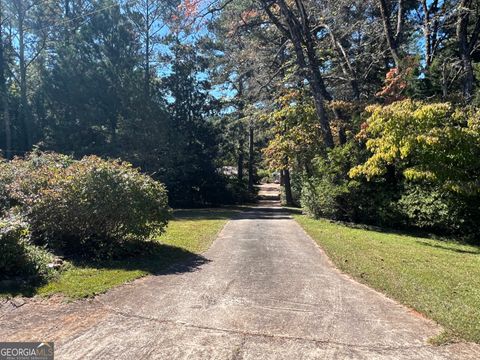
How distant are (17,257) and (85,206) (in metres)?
1.80

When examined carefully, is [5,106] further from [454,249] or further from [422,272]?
[422,272]

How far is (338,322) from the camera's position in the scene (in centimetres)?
476

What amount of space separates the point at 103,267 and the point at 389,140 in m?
8.13

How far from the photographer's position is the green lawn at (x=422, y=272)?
16.6ft

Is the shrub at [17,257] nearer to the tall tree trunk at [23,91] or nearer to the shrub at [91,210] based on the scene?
the shrub at [91,210]

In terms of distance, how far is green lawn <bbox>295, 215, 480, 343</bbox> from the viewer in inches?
200

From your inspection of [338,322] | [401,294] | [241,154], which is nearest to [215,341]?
[338,322]

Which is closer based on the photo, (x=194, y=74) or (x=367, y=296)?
(x=367, y=296)

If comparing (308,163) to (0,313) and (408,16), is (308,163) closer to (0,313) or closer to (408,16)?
(408,16)

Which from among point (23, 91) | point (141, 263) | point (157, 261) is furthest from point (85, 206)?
point (23, 91)

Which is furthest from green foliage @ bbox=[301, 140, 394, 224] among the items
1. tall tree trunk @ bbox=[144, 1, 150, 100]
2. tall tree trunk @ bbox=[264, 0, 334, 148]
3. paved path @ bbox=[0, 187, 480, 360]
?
tall tree trunk @ bbox=[144, 1, 150, 100]

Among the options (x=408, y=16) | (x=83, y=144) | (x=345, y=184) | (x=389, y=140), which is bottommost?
(x=345, y=184)

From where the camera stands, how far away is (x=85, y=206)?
7.80m

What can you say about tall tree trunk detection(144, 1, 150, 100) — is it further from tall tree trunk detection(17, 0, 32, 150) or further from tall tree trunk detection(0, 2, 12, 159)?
tall tree trunk detection(0, 2, 12, 159)
